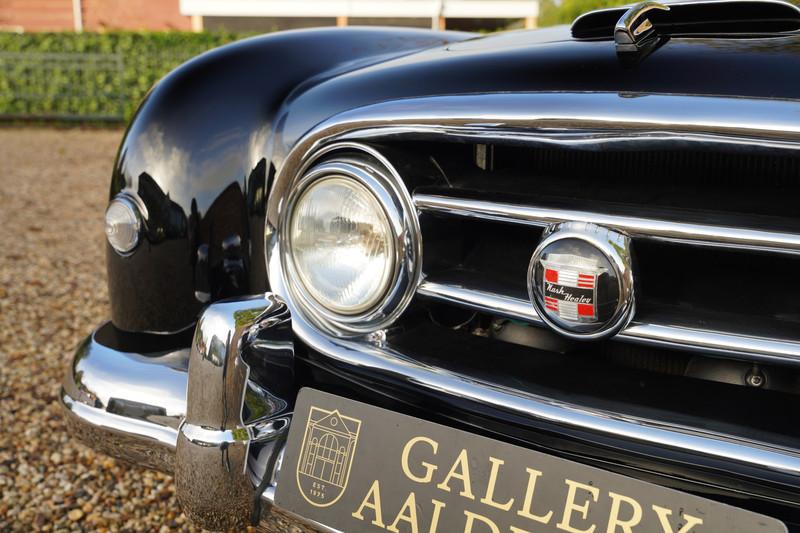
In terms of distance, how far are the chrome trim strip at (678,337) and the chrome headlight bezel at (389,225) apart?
11cm

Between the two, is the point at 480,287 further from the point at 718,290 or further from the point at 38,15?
the point at 38,15

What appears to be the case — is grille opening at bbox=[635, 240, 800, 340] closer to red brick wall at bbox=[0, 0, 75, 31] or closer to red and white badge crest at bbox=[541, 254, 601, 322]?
red and white badge crest at bbox=[541, 254, 601, 322]

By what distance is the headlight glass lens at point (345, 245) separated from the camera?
4.42ft

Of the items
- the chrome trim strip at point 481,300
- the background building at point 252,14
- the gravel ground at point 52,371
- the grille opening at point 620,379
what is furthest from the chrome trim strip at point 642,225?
the background building at point 252,14

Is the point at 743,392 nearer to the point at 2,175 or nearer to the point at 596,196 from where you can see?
the point at 596,196

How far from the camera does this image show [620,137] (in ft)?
3.57

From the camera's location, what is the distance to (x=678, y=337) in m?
1.12

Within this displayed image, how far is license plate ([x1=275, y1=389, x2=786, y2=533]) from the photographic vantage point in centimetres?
103

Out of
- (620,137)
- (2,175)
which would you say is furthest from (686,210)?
(2,175)

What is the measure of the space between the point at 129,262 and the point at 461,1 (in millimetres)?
17249

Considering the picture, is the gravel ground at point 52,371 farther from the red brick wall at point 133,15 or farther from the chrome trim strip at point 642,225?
the red brick wall at point 133,15

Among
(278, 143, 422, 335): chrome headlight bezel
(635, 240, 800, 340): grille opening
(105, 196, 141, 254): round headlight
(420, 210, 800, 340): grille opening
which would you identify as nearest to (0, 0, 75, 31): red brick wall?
(105, 196, 141, 254): round headlight

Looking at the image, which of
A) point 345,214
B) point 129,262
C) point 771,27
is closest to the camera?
point 771,27

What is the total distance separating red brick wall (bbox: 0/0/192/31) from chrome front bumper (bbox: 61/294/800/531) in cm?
2025
